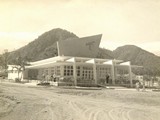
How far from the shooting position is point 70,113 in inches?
571

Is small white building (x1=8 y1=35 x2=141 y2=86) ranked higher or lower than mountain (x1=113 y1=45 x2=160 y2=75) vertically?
lower

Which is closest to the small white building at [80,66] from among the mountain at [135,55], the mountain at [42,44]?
the mountain at [135,55]

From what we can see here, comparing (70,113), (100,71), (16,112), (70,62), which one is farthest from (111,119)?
(100,71)

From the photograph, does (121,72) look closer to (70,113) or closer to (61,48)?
(61,48)

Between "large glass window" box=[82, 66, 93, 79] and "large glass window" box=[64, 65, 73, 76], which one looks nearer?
"large glass window" box=[64, 65, 73, 76]

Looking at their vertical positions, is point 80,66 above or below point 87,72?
above

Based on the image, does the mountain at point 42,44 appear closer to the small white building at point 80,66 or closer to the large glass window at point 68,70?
the small white building at point 80,66

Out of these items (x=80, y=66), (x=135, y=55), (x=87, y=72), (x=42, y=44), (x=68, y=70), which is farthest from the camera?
(x=42, y=44)

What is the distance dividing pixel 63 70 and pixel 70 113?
2977 cm

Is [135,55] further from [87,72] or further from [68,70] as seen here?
[68,70]

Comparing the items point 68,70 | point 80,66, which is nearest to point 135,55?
point 80,66

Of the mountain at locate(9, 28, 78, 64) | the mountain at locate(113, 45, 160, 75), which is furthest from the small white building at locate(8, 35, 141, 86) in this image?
the mountain at locate(9, 28, 78, 64)

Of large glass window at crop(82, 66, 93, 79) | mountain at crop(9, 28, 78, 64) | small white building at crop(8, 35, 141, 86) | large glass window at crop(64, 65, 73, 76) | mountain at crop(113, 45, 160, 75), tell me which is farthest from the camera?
mountain at crop(9, 28, 78, 64)

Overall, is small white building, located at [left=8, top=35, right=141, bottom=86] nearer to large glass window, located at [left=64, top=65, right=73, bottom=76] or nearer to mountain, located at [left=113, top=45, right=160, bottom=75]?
large glass window, located at [left=64, top=65, right=73, bottom=76]
